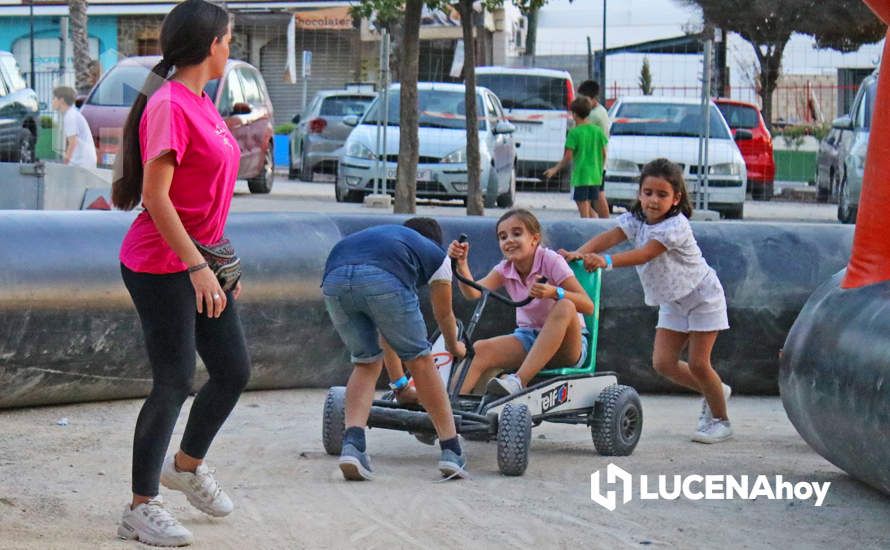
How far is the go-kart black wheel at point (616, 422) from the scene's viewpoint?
658 centimetres

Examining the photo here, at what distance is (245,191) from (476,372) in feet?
51.1

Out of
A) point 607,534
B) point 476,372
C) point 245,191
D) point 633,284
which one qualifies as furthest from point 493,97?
point 607,534

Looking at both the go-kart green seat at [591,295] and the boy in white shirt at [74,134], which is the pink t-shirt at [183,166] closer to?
the go-kart green seat at [591,295]

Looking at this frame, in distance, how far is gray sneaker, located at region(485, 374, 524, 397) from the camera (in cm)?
643

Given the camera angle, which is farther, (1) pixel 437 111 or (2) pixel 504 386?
(1) pixel 437 111

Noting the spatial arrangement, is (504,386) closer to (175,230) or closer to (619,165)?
(175,230)

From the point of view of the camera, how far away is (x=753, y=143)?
2173 cm

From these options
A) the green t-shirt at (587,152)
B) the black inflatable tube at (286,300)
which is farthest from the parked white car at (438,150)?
the black inflatable tube at (286,300)

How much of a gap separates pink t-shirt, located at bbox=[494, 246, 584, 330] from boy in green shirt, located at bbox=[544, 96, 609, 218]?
8.20 m

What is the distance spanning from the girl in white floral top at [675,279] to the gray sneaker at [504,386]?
27.9 inches

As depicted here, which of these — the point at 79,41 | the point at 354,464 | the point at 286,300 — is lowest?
the point at 354,464

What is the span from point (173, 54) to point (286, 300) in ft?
10.9

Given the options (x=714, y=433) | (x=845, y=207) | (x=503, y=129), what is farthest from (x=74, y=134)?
(x=714, y=433)

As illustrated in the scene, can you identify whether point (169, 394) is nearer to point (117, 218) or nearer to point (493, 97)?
point (117, 218)
